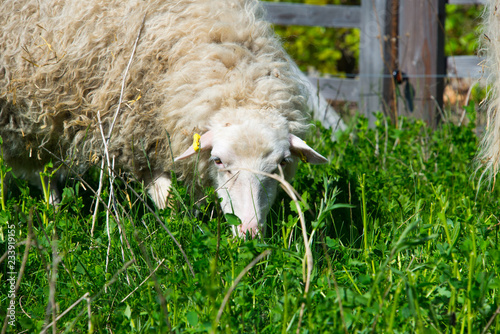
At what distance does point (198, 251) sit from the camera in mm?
1655

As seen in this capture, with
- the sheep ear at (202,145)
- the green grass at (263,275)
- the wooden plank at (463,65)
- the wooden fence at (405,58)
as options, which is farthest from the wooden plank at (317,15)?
the sheep ear at (202,145)

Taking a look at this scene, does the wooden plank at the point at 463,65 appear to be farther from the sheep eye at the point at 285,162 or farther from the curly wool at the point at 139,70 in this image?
the sheep eye at the point at 285,162

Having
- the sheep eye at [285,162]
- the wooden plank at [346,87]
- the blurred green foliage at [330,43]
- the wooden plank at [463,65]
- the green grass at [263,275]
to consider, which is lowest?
the green grass at [263,275]

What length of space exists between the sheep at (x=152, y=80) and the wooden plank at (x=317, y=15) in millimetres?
2457

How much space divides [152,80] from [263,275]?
1.45 m

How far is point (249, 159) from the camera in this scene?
7.78 feet

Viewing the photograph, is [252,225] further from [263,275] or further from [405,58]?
[405,58]

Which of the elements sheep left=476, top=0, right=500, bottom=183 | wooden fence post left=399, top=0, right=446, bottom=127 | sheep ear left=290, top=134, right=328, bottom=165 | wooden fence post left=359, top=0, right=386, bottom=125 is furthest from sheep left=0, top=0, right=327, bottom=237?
wooden fence post left=359, top=0, right=386, bottom=125

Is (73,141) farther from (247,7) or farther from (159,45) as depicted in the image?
(247,7)

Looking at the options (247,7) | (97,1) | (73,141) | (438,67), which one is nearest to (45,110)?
(73,141)

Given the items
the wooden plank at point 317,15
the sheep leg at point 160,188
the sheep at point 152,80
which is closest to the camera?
the sheep at point 152,80

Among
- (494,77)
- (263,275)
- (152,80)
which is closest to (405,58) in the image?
(494,77)

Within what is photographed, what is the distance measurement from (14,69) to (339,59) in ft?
22.0

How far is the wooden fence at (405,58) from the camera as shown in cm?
452
